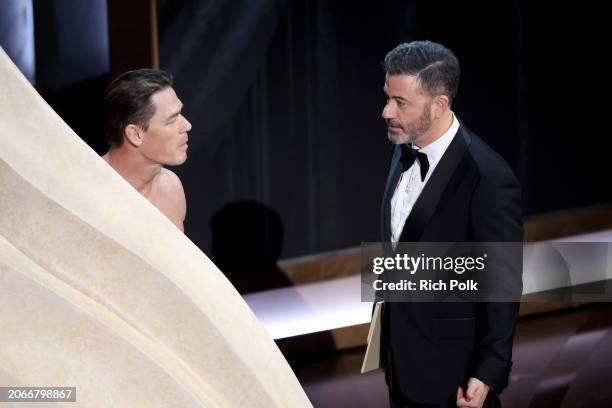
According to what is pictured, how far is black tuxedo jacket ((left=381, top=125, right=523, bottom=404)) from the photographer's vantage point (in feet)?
7.14

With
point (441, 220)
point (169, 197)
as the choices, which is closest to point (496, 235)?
point (441, 220)

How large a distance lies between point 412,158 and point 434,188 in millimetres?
178

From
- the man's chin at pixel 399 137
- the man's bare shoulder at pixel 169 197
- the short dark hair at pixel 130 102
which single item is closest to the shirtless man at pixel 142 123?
the short dark hair at pixel 130 102

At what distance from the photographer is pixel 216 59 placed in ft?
14.9

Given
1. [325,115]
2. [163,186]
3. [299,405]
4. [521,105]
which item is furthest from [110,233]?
[521,105]

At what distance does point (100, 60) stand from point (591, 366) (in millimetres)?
2555

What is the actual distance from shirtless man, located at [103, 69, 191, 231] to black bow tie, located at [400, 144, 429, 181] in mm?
569

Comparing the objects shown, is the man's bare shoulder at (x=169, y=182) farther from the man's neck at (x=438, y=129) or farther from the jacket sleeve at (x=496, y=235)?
the jacket sleeve at (x=496, y=235)

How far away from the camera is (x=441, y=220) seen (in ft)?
7.39

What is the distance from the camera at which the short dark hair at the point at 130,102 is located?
2.18m

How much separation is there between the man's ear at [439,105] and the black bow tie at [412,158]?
0.34ft

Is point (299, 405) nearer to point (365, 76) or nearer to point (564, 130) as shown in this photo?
point (365, 76)

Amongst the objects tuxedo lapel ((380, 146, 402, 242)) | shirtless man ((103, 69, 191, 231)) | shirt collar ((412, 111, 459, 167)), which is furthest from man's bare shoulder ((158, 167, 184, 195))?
shirt collar ((412, 111, 459, 167))

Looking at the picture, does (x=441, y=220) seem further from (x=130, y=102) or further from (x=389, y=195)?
(x=130, y=102)
